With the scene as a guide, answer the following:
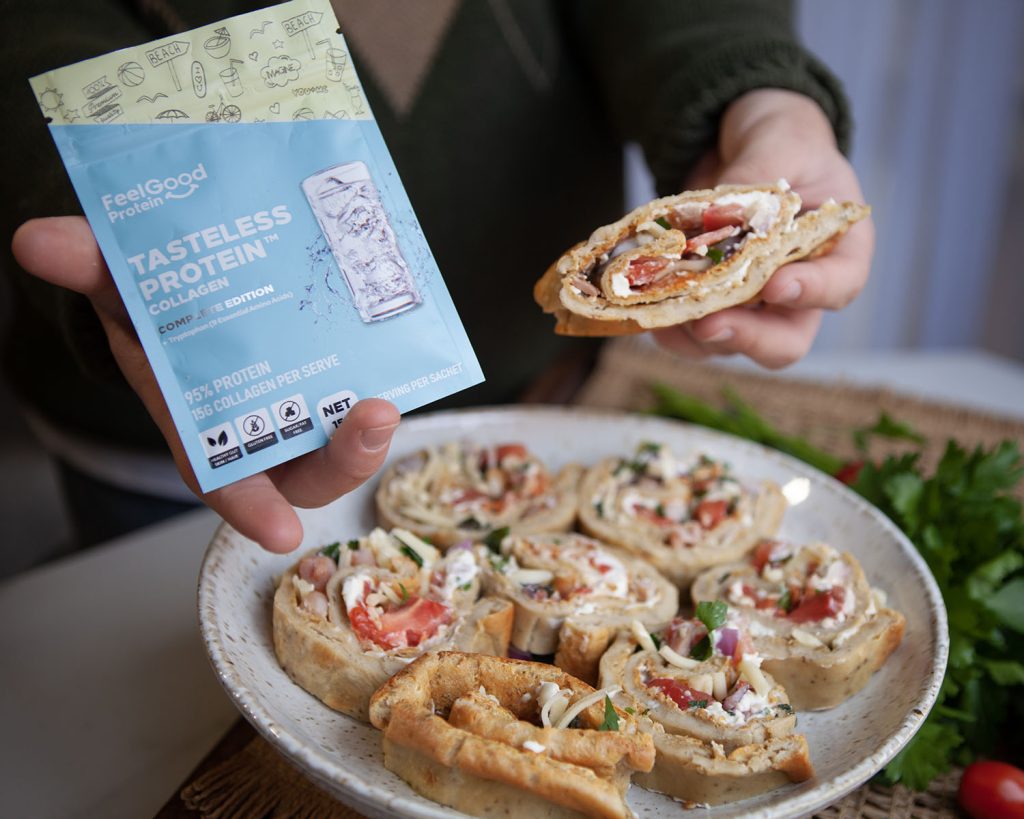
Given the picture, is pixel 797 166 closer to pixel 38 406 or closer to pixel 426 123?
pixel 426 123

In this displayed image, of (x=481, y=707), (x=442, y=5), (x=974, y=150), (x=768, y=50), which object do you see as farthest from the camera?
(x=974, y=150)

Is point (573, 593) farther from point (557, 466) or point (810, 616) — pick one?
point (557, 466)

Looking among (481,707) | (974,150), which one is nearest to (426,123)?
(481,707)

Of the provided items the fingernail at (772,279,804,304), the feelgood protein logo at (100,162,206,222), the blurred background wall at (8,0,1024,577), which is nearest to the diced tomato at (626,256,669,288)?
the fingernail at (772,279,804,304)

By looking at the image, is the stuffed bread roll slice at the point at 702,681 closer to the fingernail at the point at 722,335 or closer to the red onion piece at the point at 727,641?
the red onion piece at the point at 727,641

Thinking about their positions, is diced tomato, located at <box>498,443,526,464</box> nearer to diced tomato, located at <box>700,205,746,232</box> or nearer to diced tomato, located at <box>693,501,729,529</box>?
diced tomato, located at <box>693,501,729,529</box>

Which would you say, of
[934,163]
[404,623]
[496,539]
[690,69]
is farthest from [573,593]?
[934,163]
